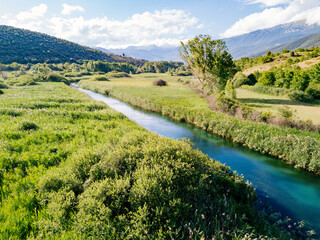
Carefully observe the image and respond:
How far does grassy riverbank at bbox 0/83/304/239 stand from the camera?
4633 millimetres

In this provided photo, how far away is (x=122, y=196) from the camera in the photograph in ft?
18.4

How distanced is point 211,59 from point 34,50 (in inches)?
6507

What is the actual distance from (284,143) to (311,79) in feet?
106

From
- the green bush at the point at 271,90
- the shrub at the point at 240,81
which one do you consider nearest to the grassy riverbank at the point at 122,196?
the green bush at the point at 271,90

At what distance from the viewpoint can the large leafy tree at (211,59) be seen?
30453mm

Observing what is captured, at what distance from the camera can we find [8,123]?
41.9 ft

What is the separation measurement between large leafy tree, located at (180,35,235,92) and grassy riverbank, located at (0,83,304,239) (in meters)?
26.6

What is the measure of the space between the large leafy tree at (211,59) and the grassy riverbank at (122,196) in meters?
26.6

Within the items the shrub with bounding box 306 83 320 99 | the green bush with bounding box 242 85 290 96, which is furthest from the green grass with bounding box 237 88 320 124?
the shrub with bounding box 306 83 320 99

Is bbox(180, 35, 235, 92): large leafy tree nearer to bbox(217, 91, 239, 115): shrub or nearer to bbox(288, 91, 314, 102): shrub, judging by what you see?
bbox(217, 91, 239, 115): shrub

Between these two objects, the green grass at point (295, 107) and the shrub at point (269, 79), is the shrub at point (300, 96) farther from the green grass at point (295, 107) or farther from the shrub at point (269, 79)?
the shrub at point (269, 79)

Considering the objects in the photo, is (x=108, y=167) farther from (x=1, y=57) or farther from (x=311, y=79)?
(x=1, y=57)

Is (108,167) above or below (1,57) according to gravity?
below

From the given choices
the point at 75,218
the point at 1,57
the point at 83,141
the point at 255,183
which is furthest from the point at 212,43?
the point at 1,57
